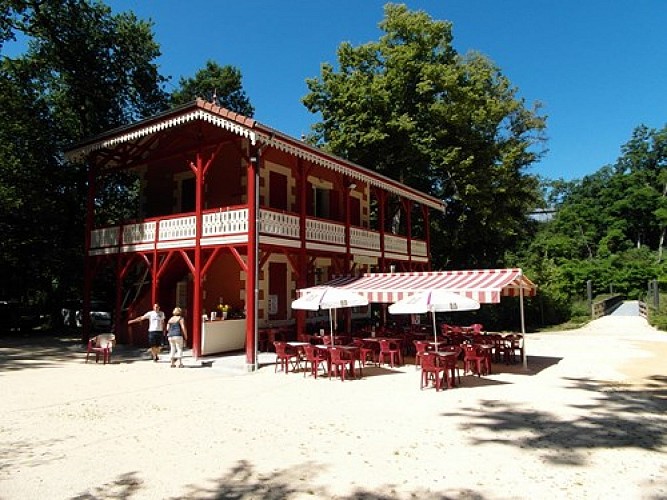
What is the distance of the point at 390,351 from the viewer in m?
12.8

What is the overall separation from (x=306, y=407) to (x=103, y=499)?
4.23m

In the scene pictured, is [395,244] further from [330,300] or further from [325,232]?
[330,300]

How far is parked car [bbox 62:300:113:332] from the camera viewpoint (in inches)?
896

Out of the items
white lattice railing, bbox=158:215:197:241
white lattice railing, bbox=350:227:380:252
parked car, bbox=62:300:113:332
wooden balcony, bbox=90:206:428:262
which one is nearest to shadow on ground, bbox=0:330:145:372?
parked car, bbox=62:300:113:332

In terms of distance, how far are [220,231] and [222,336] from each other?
3.37 m

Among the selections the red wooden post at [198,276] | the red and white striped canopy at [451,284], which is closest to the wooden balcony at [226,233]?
the red wooden post at [198,276]

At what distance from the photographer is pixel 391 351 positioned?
41.8 feet

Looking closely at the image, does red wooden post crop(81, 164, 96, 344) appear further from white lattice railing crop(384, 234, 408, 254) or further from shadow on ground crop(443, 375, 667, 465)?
shadow on ground crop(443, 375, 667, 465)

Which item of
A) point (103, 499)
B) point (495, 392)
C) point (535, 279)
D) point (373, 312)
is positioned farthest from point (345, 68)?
point (103, 499)

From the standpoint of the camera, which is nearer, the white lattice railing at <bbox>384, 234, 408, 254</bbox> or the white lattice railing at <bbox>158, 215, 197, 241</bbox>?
the white lattice railing at <bbox>158, 215, 197, 241</bbox>

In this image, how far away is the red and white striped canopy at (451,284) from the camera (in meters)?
11.8

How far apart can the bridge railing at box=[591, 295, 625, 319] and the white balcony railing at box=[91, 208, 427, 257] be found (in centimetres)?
1890

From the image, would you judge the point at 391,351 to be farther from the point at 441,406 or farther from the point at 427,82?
the point at 427,82

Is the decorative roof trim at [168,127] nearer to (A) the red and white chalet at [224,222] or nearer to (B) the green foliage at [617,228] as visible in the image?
(A) the red and white chalet at [224,222]
